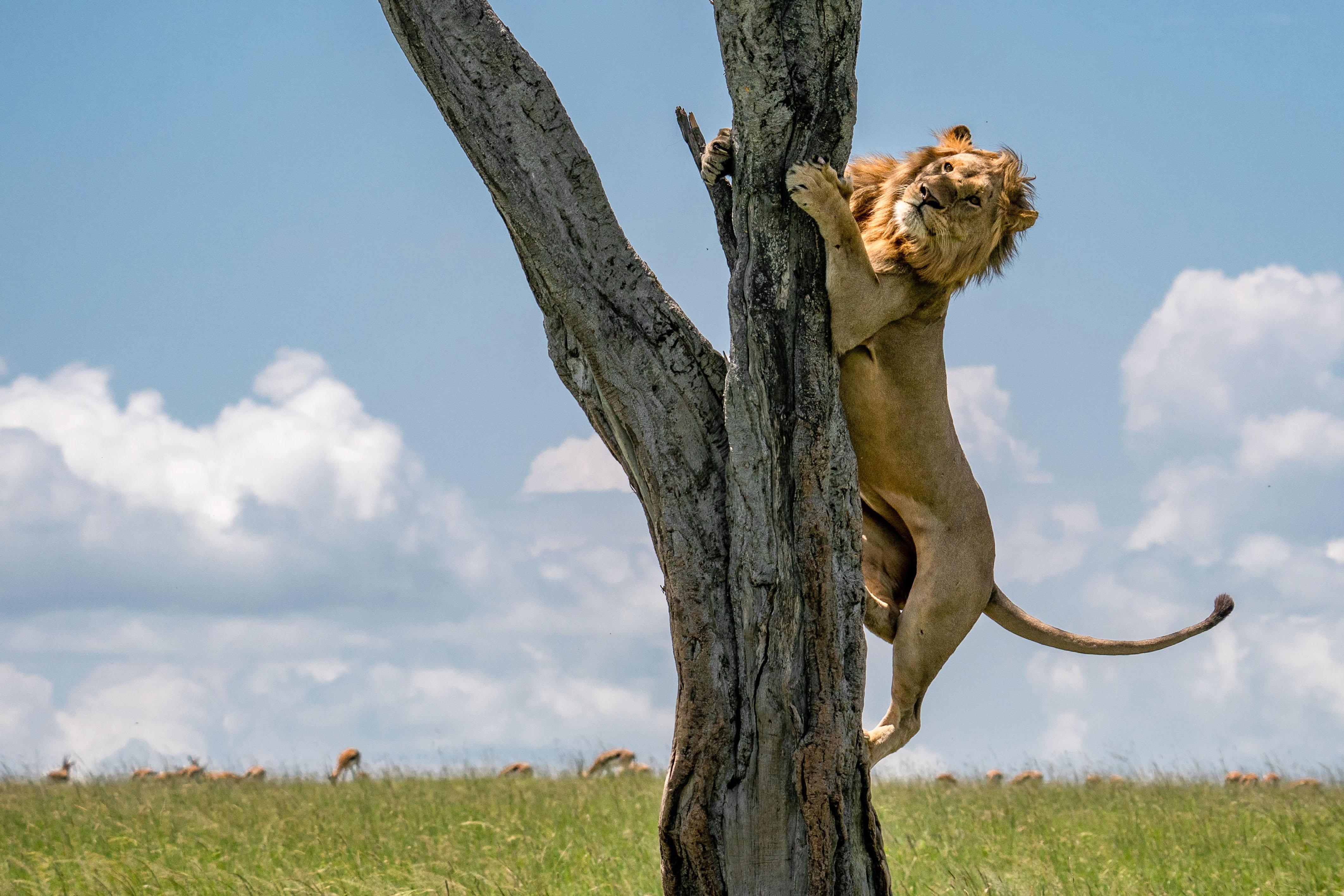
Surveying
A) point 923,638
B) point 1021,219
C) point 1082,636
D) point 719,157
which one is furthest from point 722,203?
point 1082,636

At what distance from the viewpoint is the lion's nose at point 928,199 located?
156 inches

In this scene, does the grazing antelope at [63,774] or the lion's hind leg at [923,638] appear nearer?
the lion's hind leg at [923,638]

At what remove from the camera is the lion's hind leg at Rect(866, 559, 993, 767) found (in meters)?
4.10

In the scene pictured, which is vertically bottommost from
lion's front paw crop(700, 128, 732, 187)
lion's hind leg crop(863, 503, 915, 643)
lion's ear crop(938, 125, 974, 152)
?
lion's hind leg crop(863, 503, 915, 643)

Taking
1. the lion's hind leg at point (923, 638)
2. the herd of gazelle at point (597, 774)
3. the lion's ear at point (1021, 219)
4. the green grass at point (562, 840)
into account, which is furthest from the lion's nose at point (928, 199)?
the herd of gazelle at point (597, 774)

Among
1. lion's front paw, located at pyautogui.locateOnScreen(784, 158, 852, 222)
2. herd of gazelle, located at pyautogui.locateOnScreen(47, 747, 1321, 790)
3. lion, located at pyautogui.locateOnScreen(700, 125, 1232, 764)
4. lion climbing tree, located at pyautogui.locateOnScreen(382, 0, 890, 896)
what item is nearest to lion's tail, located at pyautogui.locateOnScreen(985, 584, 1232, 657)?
lion, located at pyautogui.locateOnScreen(700, 125, 1232, 764)

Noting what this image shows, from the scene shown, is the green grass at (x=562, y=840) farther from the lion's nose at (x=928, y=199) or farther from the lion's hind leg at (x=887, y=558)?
the lion's nose at (x=928, y=199)

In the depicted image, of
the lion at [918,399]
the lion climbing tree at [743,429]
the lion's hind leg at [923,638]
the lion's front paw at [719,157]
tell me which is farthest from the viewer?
the lion's hind leg at [923,638]

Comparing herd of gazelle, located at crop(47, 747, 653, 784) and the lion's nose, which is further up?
the lion's nose

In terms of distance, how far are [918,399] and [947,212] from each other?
2.23ft

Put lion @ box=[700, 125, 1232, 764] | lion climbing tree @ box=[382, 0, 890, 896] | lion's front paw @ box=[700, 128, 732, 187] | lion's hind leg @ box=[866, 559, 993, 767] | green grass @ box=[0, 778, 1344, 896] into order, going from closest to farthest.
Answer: lion climbing tree @ box=[382, 0, 890, 896] → lion's front paw @ box=[700, 128, 732, 187] → lion @ box=[700, 125, 1232, 764] → lion's hind leg @ box=[866, 559, 993, 767] → green grass @ box=[0, 778, 1344, 896]

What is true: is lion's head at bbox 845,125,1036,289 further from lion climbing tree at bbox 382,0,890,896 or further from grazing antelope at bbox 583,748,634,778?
grazing antelope at bbox 583,748,634,778

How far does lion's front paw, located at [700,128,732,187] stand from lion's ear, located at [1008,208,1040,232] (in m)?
1.18

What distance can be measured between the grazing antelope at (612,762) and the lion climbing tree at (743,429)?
9.65m
